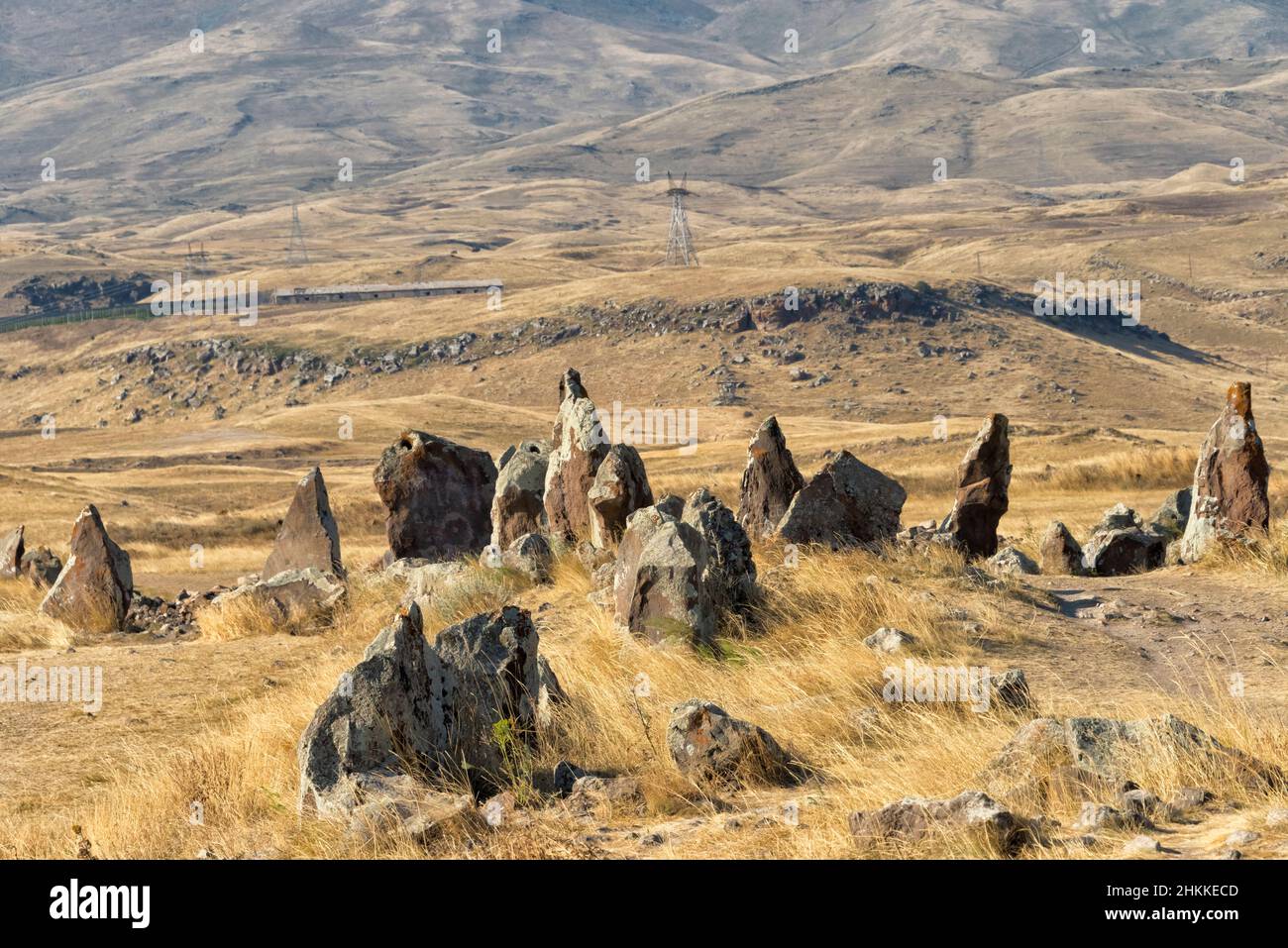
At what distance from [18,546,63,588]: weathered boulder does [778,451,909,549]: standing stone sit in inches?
545

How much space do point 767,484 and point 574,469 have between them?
2.49m

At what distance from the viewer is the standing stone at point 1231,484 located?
16.1 meters

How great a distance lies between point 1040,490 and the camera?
36125 millimetres

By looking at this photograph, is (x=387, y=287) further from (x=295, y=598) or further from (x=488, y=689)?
(x=488, y=689)

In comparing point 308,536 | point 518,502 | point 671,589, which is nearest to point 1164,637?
point 671,589

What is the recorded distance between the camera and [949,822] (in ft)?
21.0

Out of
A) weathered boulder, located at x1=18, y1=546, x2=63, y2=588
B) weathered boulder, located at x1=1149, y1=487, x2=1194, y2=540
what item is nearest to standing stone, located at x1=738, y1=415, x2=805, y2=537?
weathered boulder, located at x1=1149, y1=487, x2=1194, y2=540

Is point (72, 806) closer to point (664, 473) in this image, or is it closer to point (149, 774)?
point (149, 774)

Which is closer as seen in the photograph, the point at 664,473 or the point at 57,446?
the point at 664,473

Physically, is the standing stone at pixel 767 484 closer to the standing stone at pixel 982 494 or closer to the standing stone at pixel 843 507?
the standing stone at pixel 843 507

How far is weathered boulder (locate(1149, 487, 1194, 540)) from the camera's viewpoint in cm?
1970

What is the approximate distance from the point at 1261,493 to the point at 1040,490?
20.1 metres

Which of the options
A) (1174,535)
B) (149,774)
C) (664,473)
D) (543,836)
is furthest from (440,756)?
(664,473)

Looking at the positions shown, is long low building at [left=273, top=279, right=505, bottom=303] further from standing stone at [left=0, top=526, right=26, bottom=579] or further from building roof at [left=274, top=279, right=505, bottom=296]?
standing stone at [left=0, top=526, right=26, bottom=579]
